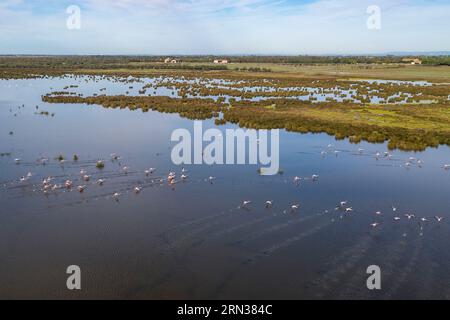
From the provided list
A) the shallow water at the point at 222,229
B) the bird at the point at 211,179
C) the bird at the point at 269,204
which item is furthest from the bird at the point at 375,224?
the bird at the point at 211,179

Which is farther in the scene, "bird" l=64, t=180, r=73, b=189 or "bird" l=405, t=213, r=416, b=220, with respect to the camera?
"bird" l=64, t=180, r=73, b=189

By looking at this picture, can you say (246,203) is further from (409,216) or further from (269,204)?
(409,216)

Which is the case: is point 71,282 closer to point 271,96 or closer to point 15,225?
point 15,225

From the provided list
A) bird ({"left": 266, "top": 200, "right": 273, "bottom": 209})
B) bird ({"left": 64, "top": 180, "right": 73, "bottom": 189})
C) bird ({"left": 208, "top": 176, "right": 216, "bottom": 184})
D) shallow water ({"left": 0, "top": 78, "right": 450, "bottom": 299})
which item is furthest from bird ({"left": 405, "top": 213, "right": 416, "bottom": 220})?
bird ({"left": 64, "top": 180, "right": 73, "bottom": 189})

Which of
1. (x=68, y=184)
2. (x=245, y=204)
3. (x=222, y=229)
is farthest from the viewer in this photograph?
(x=68, y=184)

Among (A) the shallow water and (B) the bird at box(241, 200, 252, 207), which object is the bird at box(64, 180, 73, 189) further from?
(B) the bird at box(241, 200, 252, 207)

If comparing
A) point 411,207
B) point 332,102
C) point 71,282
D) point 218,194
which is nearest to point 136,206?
point 218,194

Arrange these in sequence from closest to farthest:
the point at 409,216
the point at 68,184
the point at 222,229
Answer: the point at 222,229 < the point at 409,216 < the point at 68,184

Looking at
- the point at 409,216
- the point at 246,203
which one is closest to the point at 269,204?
the point at 246,203

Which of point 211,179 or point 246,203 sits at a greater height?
point 211,179
